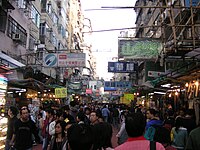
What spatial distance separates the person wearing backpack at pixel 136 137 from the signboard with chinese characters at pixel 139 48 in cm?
1118

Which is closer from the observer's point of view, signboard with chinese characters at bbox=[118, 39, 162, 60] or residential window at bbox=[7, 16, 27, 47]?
signboard with chinese characters at bbox=[118, 39, 162, 60]

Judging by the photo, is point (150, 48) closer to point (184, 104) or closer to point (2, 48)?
point (184, 104)

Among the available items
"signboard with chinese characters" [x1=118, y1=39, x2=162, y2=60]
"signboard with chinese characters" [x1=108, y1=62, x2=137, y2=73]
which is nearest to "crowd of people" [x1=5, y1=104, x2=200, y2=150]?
"signboard with chinese characters" [x1=118, y1=39, x2=162, y2=60]

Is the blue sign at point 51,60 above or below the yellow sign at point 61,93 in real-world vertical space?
above

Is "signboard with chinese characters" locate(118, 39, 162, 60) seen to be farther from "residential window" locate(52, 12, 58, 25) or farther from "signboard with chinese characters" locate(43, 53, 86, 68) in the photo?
"residential window" locate(52, 12, 58, 25)

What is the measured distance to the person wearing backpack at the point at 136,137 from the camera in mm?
2699

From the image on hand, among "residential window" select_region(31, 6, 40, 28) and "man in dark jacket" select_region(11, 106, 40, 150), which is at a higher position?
"residential window" select_region(31, 6, 40, 28)

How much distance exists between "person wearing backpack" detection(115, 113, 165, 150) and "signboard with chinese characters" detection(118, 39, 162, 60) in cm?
1118

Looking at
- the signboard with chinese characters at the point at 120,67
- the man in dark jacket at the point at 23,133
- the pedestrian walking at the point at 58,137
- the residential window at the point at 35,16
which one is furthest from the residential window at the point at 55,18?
the pedestrian walking at the point at 58,137

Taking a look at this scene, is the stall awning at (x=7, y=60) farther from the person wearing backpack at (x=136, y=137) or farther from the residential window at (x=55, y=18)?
the residential window at (x=55, y=18)

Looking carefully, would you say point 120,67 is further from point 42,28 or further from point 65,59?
point 65,59

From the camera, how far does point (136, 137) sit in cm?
288

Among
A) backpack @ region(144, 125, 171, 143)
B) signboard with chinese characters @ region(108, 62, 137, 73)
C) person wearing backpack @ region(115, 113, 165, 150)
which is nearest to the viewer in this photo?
person wearing backpack @ region(115, 113, 165, 150)

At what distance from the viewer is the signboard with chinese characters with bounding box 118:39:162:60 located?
14008mm
